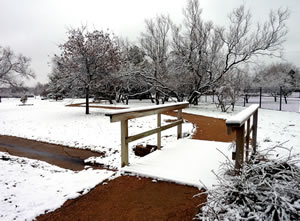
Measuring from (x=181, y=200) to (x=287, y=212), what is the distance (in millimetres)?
Answer: 1227

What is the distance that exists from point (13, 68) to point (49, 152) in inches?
974

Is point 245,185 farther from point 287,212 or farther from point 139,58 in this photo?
point 139,58

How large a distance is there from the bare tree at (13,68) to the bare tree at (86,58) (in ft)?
51.1

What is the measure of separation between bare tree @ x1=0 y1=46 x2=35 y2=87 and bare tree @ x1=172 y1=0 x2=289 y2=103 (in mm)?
20474

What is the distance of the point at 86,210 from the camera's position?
2529 millimetres

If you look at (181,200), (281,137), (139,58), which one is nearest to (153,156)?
(181,200)

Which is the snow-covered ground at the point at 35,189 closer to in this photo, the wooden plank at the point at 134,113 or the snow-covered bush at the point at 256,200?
the wooden plank at the point at 134,113

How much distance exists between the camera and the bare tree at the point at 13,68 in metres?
24.9

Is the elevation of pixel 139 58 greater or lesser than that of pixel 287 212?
greater

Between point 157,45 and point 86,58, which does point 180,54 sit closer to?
point 157,45

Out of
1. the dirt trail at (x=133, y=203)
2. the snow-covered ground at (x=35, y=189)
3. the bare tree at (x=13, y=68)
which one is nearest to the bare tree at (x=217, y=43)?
the snow-covered ground at (x=35, y=189)

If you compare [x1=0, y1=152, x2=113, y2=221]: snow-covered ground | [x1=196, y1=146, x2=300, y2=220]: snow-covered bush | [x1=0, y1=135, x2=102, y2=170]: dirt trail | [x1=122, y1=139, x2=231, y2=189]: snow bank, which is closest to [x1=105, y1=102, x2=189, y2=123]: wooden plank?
[x1=122, y1=139, x2=231, y2=189]: snow bank

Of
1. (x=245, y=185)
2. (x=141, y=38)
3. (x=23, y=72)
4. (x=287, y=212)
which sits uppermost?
(x=141, y=38)

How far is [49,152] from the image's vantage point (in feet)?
22.4
